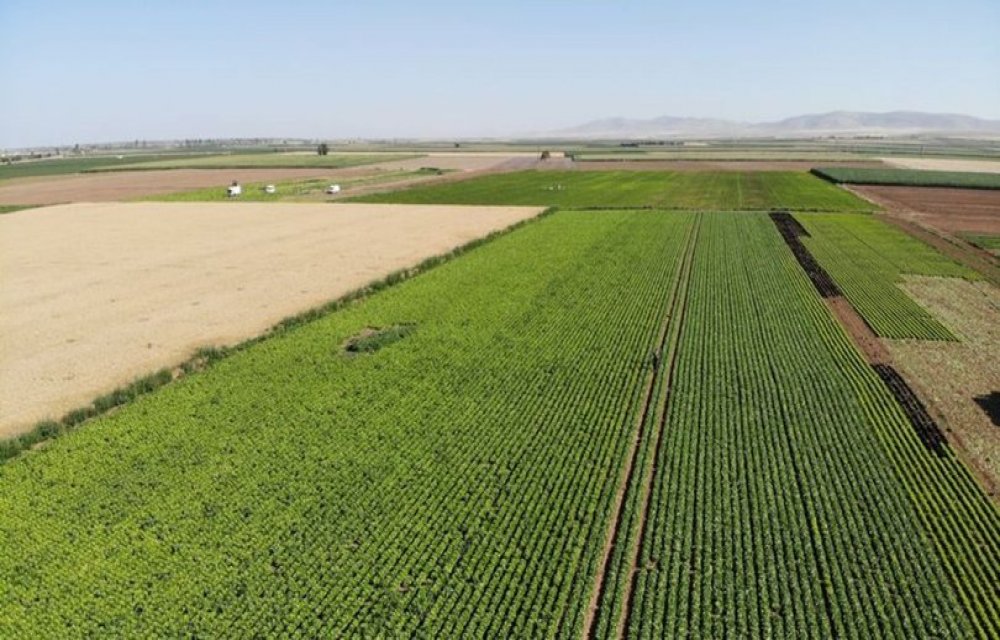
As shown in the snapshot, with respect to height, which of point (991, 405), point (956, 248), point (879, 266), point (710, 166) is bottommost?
point (991, 405)

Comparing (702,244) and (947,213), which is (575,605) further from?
(947,213)

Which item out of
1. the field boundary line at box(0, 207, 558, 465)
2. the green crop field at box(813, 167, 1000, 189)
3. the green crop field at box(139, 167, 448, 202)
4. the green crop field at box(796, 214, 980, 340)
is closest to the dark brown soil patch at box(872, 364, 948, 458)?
the green crop field at box(796, 214, 980, 340)

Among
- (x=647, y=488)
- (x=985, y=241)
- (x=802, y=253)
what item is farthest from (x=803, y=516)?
(x=985, y=241)

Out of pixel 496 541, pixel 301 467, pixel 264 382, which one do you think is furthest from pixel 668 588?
pixel 264 382

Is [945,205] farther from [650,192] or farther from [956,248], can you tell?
[650,192]

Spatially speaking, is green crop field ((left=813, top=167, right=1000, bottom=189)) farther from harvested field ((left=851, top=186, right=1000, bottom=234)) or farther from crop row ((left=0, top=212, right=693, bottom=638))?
crop row ((left=0, top=212, right=693, bottom=638))

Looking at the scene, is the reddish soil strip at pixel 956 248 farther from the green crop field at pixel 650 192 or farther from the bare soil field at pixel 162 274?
the bare soil field at pixel 162 274

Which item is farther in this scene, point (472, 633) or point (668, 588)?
point (668, 588)
